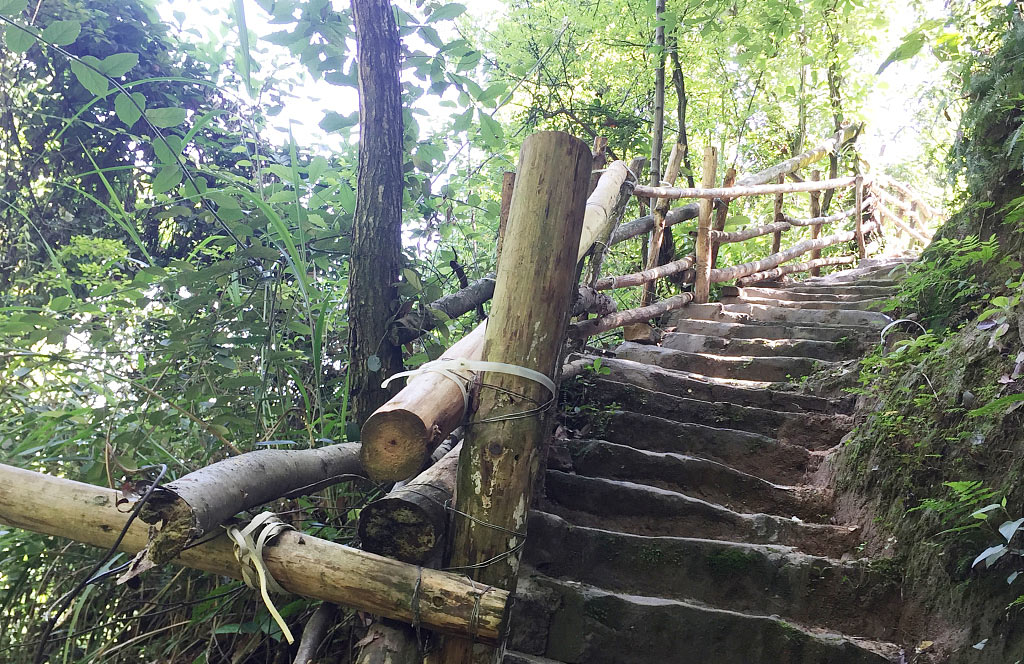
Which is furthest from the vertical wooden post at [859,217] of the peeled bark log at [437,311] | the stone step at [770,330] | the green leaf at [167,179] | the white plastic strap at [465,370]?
the green leaf at [167,179]

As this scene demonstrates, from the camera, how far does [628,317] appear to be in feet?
13.1

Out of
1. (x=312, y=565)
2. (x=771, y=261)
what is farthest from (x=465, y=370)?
(x=771, y=261)

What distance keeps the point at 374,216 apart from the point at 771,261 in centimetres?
423

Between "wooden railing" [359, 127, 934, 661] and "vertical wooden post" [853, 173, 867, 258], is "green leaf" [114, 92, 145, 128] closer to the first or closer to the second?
"wooden railing" [359, 127, 934, 661]

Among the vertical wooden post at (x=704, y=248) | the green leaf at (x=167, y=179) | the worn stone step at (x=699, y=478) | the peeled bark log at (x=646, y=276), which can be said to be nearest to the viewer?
the green leaf at (x=167, y=179)

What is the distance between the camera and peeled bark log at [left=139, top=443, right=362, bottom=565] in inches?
49.9

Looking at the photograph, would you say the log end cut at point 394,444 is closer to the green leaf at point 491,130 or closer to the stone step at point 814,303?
the green leaf at point 491,130

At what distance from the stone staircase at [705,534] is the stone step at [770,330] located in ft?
0.14

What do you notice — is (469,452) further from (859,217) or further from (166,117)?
(859,217)

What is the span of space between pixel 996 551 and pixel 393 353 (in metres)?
1.84

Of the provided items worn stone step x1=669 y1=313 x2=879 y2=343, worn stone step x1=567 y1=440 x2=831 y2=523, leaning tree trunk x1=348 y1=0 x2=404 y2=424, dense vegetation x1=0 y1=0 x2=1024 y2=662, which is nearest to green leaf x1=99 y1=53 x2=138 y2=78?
dense vegetation x1=0 y1=0 x2=1024 y2=662

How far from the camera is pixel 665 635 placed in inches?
74.2

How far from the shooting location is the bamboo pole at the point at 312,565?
1.39 metres

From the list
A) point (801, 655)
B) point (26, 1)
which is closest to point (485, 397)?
point (801, 655)
